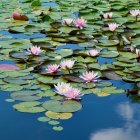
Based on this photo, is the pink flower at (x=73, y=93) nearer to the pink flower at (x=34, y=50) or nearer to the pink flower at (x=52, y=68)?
the pink flower at (x=52, y=68)

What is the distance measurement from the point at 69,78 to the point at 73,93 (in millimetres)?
291

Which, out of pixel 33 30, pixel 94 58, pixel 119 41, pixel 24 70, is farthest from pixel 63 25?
pixel 24 70

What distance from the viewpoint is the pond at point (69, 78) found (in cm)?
182

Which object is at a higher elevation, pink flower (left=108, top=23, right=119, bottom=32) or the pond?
pink flower (left=108, top=23, right=119, bottom=32)

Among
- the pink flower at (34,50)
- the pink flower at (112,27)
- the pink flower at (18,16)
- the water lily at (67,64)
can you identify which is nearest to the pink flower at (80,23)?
the pink flower at (112,27)

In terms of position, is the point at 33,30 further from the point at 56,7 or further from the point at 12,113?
the point at 12,113

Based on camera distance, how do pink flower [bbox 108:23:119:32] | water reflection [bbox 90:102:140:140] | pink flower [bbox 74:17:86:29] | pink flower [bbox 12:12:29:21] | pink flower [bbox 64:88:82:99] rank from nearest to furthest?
water reflection [bbox 90:102:140:140], pink flower [bbox 64:88:82:99], pink flower [bbox 108:23:119:32], pink flower [bbox 74:17:86:29], pink flower [bbox 12:12:29:21]

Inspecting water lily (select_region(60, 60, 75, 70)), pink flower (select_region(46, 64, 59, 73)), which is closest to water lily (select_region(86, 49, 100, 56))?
water lily (select_region(60, 60, 75, 70))

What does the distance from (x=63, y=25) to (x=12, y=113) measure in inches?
69.6

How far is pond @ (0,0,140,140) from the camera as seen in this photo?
5.96 ft

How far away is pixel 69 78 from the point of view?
233 centimetres

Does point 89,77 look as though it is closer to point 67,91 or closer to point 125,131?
point 67,91

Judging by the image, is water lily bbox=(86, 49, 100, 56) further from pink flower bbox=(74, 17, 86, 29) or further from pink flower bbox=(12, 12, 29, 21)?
pink flower bbox=(12, 12, 29, 21)

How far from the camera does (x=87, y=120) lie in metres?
1.88
